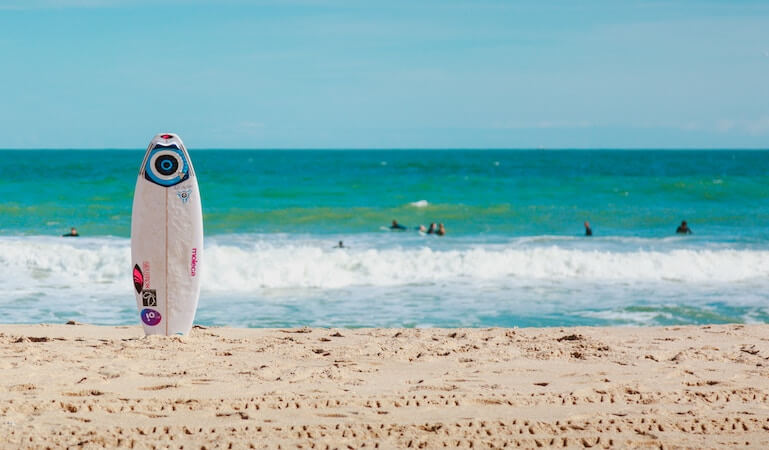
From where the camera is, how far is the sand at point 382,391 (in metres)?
4.74

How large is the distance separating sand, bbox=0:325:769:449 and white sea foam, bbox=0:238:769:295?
184 inches

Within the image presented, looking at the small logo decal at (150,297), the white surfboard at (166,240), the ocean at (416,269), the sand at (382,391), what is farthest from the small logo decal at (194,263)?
the ocean at (416,269)

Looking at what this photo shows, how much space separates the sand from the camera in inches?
187

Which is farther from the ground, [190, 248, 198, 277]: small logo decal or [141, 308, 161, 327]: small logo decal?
[190, 248, 198, 277]: small logo decal

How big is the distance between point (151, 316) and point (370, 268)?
631cm

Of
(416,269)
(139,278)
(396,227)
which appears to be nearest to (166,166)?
(139,278)

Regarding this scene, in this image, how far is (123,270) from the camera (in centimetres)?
1312

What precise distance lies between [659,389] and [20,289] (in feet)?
28.6

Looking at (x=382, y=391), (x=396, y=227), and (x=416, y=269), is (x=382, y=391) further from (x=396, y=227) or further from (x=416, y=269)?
(x=396, y=227)

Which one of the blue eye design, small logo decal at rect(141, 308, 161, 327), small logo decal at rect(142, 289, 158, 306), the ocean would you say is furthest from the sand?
the ocean

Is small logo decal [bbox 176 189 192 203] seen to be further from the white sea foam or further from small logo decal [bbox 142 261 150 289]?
the white sea foam

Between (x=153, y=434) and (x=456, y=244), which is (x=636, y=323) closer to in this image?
(x=153, y=434)

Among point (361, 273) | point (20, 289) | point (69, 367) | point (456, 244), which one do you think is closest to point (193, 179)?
point (69, 367)

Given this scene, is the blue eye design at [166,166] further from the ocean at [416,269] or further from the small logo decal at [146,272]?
the ocean at [416,269]
